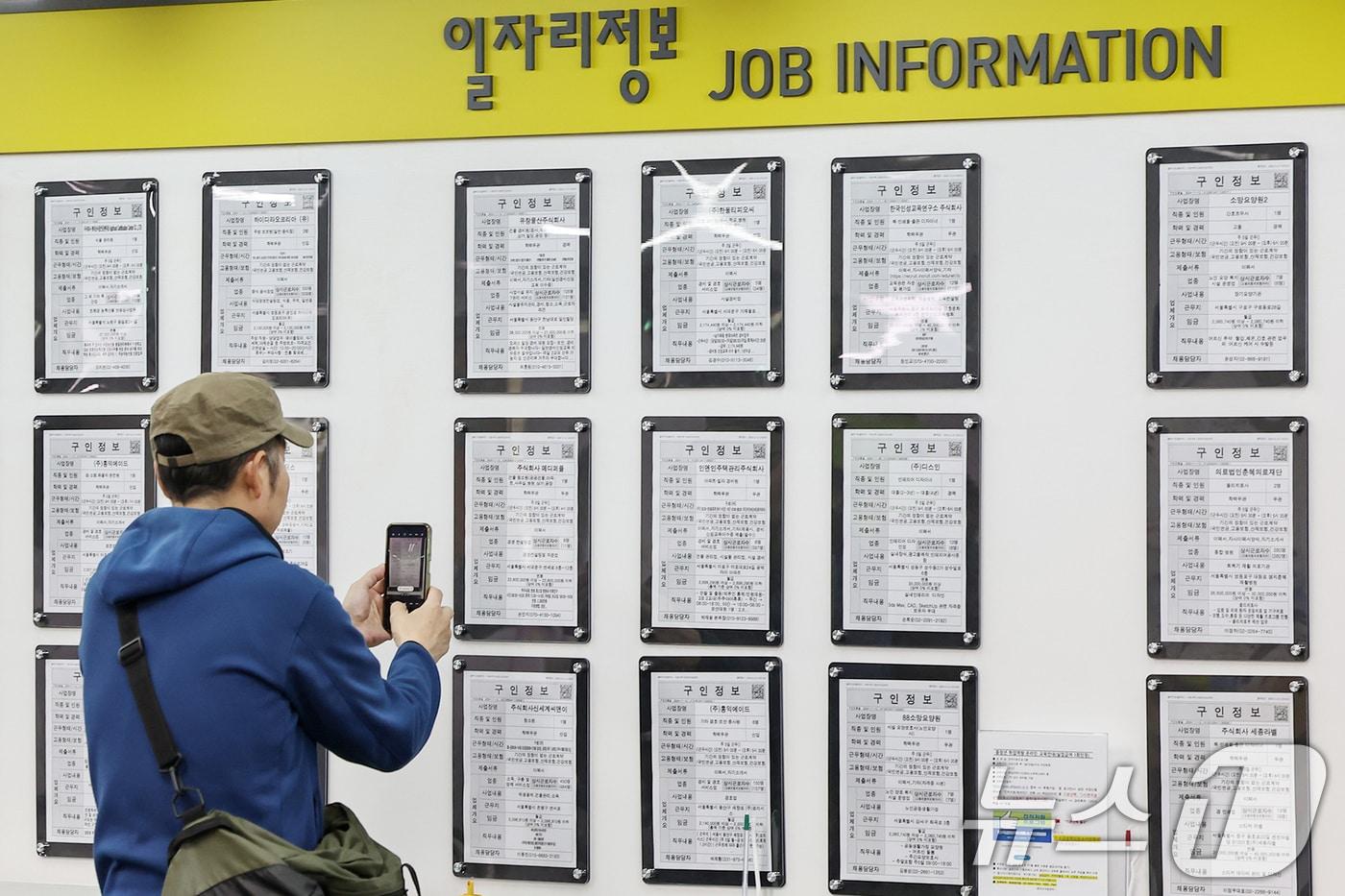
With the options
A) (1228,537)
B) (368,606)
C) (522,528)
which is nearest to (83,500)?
(368,606)

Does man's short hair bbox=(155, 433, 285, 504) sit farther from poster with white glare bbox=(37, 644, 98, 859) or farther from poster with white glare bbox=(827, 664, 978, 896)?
poster with white glare bbox=(827, 664, 978, 896)

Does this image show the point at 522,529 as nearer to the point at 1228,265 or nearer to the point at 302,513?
the point at 302,513

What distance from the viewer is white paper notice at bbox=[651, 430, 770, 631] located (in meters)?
1.92

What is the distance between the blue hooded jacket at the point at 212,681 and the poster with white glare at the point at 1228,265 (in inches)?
49.5

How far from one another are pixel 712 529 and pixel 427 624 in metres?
0.49

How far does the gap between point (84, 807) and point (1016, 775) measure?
154 centimetres

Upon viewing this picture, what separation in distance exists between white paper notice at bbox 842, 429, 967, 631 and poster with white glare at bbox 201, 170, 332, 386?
0.89 metres

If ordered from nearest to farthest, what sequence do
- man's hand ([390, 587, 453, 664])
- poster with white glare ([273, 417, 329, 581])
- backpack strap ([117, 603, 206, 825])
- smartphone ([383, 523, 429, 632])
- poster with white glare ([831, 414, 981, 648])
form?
backpack strap ([117, 603, 206, 825]), man's hand ([390, 587, 453, 664]), smartphone ([383, 523, 429, 632]), poster with white glare ([831, 414, 981, 648]), poster with white glare ([273, 417, 329, 581])

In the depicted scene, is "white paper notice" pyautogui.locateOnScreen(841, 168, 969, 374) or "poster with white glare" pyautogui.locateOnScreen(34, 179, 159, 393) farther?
"poster with white glare" pyautogui.locateOnScreen(34, 179, 159, 393)

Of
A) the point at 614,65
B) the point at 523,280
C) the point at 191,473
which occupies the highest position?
the point at 614,65

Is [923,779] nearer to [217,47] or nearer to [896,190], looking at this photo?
[896,190]

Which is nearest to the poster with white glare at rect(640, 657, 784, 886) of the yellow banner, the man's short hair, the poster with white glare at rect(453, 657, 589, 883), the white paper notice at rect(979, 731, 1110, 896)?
the poster with white glare at rect(453, 657, 589, 883)

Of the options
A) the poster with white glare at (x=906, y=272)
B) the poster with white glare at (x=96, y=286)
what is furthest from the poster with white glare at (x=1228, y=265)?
the poster with white glare at (x=96, y=286)

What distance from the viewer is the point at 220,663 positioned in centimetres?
135
